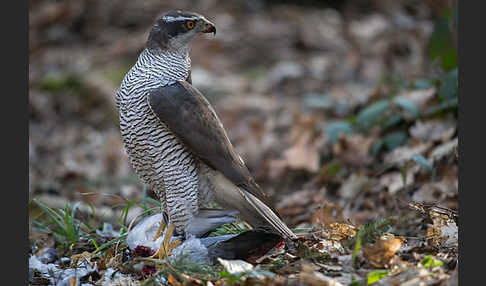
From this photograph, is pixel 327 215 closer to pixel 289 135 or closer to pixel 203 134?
pixel 203 134

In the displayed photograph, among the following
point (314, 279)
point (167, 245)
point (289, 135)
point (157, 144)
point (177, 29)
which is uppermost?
point (177, 29)

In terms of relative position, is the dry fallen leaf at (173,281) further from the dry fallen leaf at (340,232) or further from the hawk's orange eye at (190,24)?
the hawk's orange eye at (190,24)

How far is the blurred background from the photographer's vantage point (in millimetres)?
6109

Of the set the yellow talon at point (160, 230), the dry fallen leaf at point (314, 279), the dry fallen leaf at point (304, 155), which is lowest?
the dry fallen leaf at point (304, 155)

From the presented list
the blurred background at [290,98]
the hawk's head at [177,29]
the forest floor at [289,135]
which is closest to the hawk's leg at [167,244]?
the forest floor at [289,135]

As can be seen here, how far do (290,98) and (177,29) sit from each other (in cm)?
543

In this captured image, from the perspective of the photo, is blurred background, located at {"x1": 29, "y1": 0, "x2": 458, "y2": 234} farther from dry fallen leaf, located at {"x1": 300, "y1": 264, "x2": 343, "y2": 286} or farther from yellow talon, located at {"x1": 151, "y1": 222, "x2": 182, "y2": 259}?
dry fallen leaf, located at {"x1": 300, "y1": 264, "x2": 343, "y2": 286}

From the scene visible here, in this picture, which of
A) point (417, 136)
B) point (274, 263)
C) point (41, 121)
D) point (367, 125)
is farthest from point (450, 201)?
point (41, 121)

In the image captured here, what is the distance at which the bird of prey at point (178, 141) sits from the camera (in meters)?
4.00

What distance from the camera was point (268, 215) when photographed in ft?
13.3

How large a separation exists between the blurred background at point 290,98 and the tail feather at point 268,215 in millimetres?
877

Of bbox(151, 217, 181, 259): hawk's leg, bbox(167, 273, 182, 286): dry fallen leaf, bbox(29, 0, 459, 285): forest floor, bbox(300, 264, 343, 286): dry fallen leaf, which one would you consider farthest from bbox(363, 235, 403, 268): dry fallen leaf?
bbox(151, 217, 181, 259): hawk's leg

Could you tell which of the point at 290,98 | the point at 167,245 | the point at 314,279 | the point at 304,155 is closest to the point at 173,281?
the point at 314,279

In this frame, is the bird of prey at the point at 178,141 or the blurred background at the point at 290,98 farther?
Result: the blurred background at the point at 290,98
